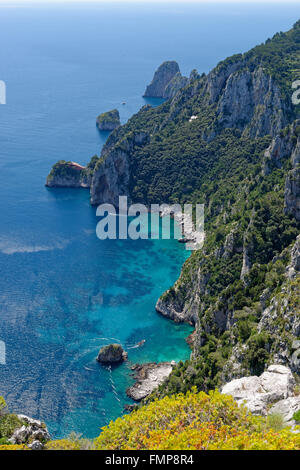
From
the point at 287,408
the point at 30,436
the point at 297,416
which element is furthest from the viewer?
the point at 30,436

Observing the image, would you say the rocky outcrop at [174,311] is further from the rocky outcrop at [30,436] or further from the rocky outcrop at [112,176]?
the rocky outcrop at [112,176]

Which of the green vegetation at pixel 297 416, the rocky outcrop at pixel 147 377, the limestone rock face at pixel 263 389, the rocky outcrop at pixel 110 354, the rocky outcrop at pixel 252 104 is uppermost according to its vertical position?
the rocky outcrop at pixel 252 104

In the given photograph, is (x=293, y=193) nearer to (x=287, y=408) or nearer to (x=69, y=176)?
(x=287, y=408)

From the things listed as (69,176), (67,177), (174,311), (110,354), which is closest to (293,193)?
(174,311)

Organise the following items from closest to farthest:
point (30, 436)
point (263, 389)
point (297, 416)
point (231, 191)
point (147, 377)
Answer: point (297, 416), point (30, 436), point (263, 389), point (147, 377), point (231, 191)

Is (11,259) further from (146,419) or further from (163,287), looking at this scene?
(146,419)

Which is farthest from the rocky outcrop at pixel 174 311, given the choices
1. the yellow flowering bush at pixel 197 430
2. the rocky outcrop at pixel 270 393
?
the yellow flowering bush at pixel 197 430
